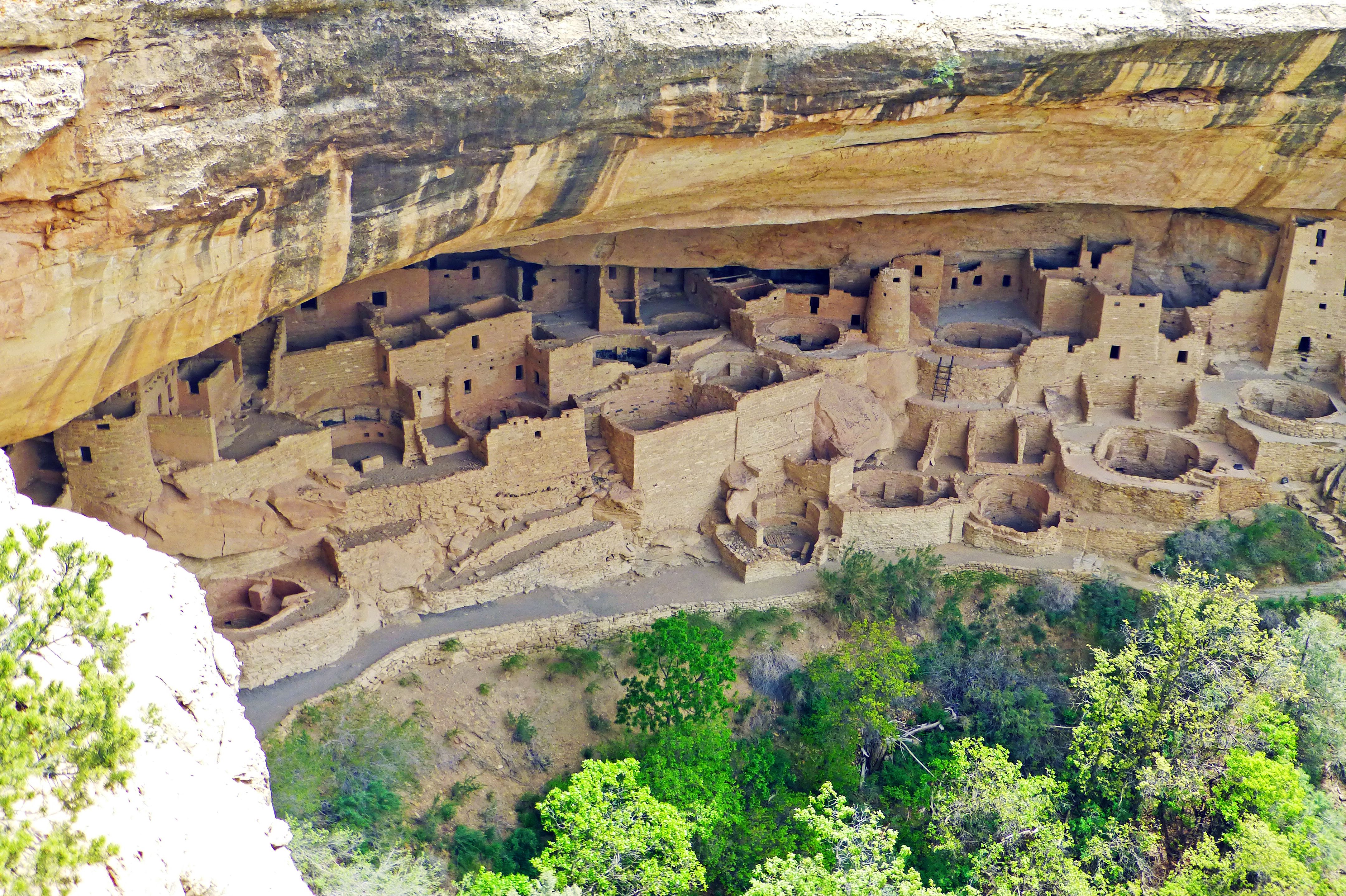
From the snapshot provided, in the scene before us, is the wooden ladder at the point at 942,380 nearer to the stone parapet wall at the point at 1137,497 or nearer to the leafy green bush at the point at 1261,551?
the stone parapet wall at the point at 1137,497

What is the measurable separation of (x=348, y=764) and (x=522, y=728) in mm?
2362

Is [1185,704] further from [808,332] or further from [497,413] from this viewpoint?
[497,413]

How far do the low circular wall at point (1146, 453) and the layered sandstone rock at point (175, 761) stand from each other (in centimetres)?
1568

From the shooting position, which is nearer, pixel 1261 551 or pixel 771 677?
pixel 771 677

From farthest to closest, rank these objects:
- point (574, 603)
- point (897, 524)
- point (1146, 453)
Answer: point (1146, 453) < point (897, 524) < point (574, 603)

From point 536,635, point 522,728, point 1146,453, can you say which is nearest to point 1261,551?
point 1146,453

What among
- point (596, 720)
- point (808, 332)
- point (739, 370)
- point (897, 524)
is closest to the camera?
point (596, 720)

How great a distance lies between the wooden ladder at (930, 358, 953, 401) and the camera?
20.5 m

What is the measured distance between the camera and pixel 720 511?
758 inches

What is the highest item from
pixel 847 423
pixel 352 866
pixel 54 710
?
pixel 54 710

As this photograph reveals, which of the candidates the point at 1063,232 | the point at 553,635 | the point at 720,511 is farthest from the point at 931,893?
the point at 1063,232

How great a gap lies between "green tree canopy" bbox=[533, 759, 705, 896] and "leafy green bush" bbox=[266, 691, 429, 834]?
1873 mm

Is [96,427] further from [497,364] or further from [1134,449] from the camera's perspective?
[1134,449]

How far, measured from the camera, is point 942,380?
20609mm
